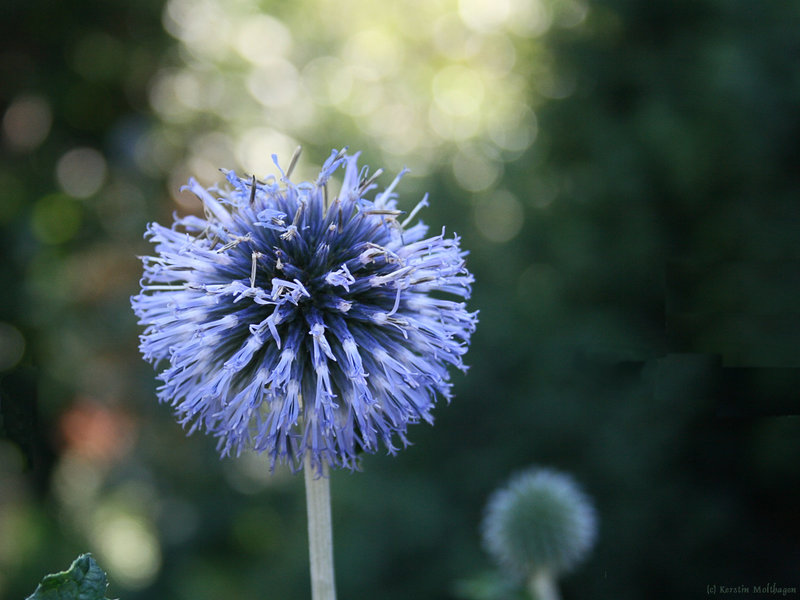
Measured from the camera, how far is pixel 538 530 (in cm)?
287

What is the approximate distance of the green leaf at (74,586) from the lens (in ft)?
3.51

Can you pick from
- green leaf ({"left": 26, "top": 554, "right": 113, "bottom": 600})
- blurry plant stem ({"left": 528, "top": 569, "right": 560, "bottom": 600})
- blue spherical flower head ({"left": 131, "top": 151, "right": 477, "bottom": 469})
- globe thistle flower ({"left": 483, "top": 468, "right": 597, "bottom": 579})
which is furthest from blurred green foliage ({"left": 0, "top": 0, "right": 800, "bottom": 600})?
green leaf ({"left": 26, "top": 554, "right": 113, "bottom": 600})

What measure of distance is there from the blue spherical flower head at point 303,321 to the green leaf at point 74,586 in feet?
1.16

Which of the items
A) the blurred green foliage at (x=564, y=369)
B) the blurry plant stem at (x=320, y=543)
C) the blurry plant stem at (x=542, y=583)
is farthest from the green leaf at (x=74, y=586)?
the blurred green foliage at (x=564, y=369)

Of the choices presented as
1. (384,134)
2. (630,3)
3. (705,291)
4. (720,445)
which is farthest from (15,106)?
(720,445)

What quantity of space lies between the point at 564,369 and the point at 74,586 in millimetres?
3994

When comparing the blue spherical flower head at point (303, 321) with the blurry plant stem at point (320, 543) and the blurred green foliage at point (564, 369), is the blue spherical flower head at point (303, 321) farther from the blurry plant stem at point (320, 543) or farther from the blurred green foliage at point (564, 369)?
the blurred green foliage at point (564, 369)

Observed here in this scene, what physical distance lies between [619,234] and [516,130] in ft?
3.76

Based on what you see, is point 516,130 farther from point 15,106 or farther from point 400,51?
point 15,106

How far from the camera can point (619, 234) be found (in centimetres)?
490

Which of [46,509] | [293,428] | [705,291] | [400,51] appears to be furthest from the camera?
[400,51]

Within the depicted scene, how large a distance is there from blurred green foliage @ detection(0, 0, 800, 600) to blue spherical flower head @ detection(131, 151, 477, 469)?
8.86ft

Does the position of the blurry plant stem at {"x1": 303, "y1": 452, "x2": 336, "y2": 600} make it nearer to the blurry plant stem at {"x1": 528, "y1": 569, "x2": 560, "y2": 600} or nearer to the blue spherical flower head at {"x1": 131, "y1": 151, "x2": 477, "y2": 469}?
the blue spherical flower head at {"x1": 131, "y1": 151, "x2": 477, "y2": 469}

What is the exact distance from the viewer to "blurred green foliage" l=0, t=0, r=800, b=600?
14.5 feet
